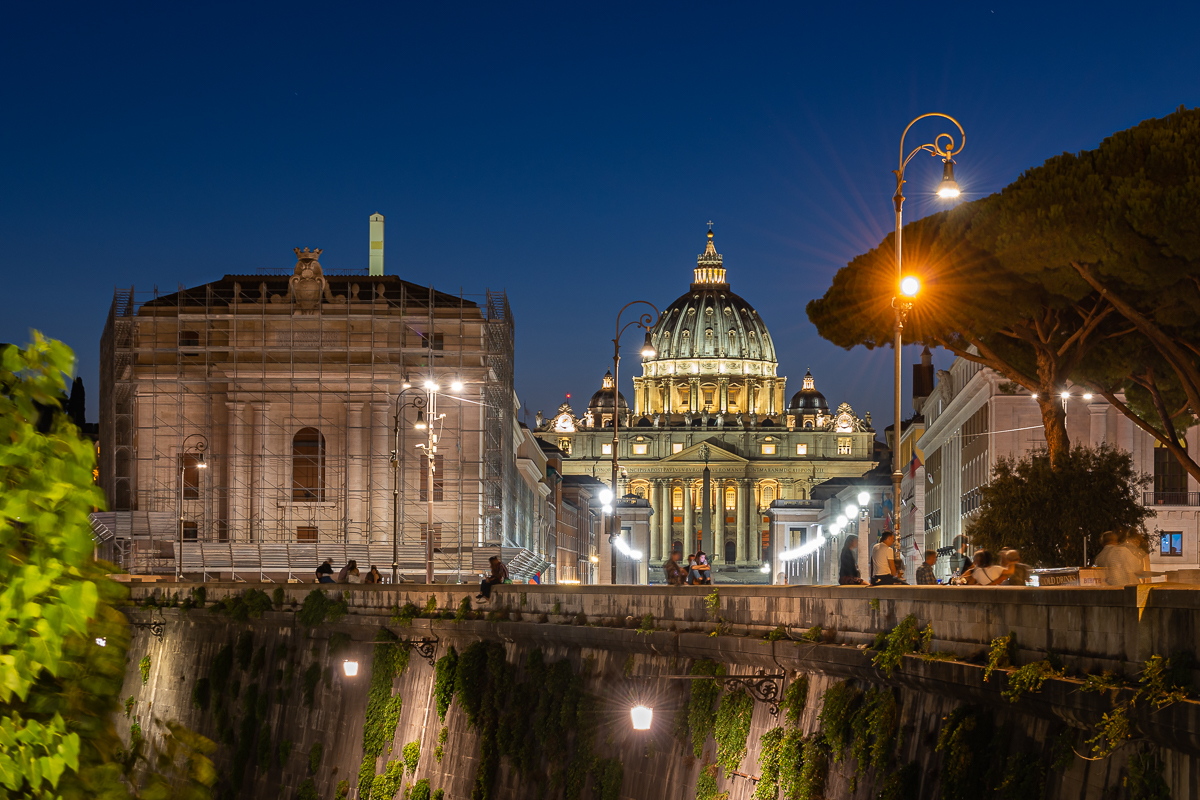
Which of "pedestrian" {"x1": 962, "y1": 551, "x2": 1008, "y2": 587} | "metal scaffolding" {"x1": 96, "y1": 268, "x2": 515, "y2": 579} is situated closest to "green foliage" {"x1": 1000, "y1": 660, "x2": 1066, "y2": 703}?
"pedestrian" {"x1": 962, "y1": 551, "x2": 1008, "y2": 587}

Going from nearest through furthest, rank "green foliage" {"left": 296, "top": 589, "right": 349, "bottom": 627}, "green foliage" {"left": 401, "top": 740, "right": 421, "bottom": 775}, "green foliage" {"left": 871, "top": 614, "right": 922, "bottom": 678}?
"green foliage" {"left": 871, "top": 614, "right": 922, "bottom": 678} < "green foliage" {"left": 401, "top": 740, "right": 421, "bottom": 775} < "green foliage" {"left": 296, "top": 589, "right": 349, "bottom": 627}

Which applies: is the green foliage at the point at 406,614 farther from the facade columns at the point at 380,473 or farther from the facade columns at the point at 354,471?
the facade columns at the point at 380,473

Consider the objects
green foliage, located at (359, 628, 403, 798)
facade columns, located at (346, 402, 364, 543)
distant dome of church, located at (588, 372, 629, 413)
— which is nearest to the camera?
green foliage, located at (359, 628, 403, 798)

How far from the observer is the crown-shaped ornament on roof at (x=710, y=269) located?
7662 inches

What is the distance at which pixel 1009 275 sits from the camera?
25.9 metres

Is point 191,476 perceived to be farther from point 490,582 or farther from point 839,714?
point 839,714

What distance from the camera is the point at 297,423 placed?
54625 millimetres

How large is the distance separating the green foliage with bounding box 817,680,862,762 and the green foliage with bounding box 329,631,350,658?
1516cm

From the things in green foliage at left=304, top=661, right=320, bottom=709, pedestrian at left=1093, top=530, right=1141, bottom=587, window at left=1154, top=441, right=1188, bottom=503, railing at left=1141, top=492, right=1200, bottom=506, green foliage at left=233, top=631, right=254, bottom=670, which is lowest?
green foliage at left=304, top=661, right=320, bottom=709

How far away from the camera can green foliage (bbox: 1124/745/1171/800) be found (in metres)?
8.28

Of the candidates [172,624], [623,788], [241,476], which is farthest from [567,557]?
[623,788]

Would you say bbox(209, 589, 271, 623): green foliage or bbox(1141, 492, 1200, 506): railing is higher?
bbox(1141, 492, 1200, 506): railing

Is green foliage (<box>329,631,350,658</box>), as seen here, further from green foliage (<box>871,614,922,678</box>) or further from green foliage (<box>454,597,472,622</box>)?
green foliage (<box>871,614,922,678</box>)

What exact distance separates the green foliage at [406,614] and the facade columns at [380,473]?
2666cm
